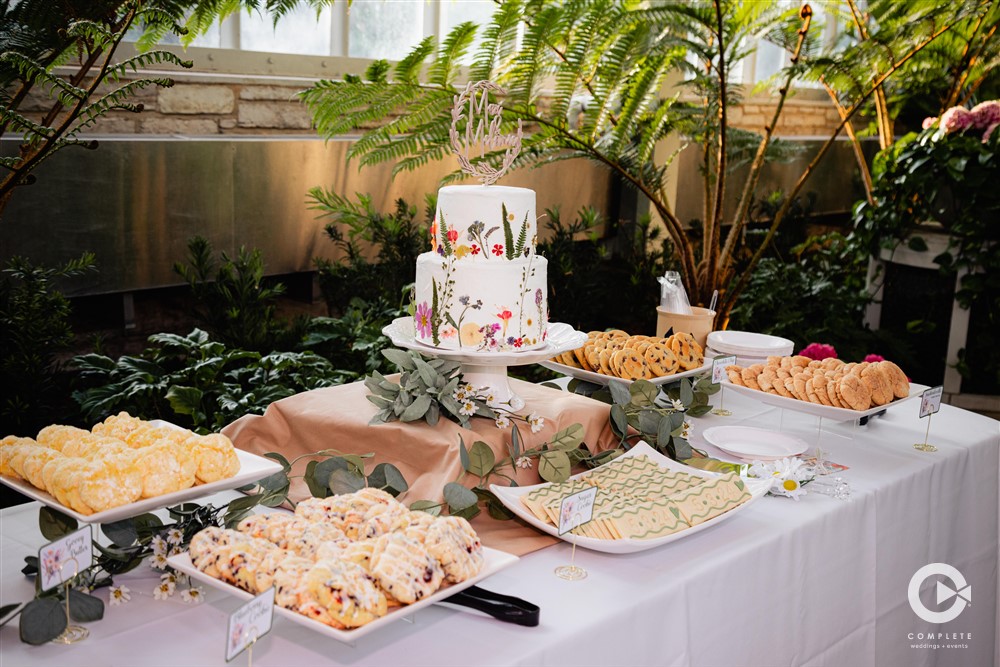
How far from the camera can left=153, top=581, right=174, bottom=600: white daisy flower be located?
1299 mm

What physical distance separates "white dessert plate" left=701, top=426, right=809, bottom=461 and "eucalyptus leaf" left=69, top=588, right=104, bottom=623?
1247 millimetres

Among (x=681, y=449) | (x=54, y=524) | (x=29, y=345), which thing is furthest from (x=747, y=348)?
(x=29, y=345)

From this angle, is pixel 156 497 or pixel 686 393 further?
pixel 686 393

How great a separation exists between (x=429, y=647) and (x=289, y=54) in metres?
3.11

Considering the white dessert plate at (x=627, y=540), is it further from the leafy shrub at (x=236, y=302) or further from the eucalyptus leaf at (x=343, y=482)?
the leafy shrub at (x=236, y=302)

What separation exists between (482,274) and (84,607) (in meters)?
0.86

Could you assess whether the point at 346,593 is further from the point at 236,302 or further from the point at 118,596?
the point at 236,302

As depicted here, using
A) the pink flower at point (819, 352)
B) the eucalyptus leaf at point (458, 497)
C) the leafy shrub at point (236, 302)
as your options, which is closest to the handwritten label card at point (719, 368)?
the pink flower at point (819, 352)

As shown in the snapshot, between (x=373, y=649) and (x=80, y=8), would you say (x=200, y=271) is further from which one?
(x=373, y=649)

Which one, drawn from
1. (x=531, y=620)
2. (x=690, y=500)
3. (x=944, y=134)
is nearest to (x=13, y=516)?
(x=531, y=620)

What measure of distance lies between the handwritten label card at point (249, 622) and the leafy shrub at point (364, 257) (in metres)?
2.53

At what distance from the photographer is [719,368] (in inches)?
85.7

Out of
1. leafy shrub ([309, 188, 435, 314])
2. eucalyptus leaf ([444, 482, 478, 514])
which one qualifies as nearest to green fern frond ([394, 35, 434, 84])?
leafy shrub ([309, 188, 435, 314])

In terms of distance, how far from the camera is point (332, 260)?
3801 mm
